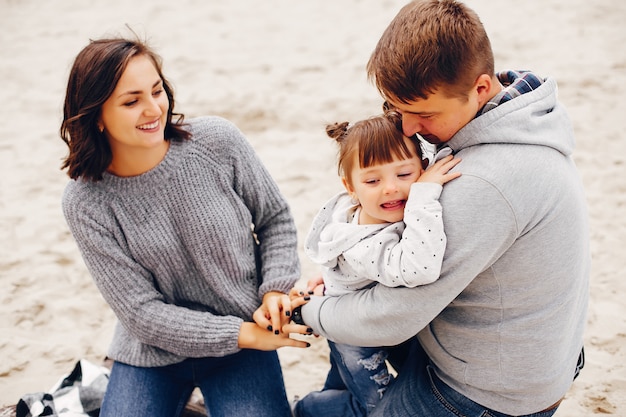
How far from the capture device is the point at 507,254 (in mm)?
1788

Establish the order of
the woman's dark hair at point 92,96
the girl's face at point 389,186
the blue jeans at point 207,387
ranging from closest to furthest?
the girl's face at point 389,186
the woman's dark hair at point 92,96
the blue jeans at point 207,387

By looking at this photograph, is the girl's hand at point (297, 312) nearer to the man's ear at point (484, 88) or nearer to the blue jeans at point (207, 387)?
the blue jeans at point (207, 387)

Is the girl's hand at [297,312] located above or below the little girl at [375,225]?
below

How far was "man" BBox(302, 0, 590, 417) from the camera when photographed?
1.71 meters

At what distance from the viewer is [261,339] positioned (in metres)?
2.47

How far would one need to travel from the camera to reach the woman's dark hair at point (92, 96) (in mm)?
2264

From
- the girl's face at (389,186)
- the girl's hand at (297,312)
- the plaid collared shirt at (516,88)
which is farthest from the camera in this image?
the girl's hand at (297,312)

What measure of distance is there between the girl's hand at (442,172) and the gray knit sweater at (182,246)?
3.15ft

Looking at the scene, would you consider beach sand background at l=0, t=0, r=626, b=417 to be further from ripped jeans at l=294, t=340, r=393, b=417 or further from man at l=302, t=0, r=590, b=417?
man at l=302, t=0, r=590, b=417

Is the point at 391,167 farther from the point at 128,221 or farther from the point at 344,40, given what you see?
the point at 344,40

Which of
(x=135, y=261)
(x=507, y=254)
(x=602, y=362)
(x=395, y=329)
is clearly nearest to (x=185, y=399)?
(x=135, y=261)

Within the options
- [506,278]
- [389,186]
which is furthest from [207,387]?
[506,278]

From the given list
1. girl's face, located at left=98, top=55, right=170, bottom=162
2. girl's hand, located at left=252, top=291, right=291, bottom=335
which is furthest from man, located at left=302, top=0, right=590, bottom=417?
girl's face, located at left=98, top=55, right=170, bottom=162

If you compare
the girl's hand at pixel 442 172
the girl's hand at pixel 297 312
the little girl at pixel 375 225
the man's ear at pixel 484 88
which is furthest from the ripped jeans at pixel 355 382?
the man's ear at pixel 484 88
